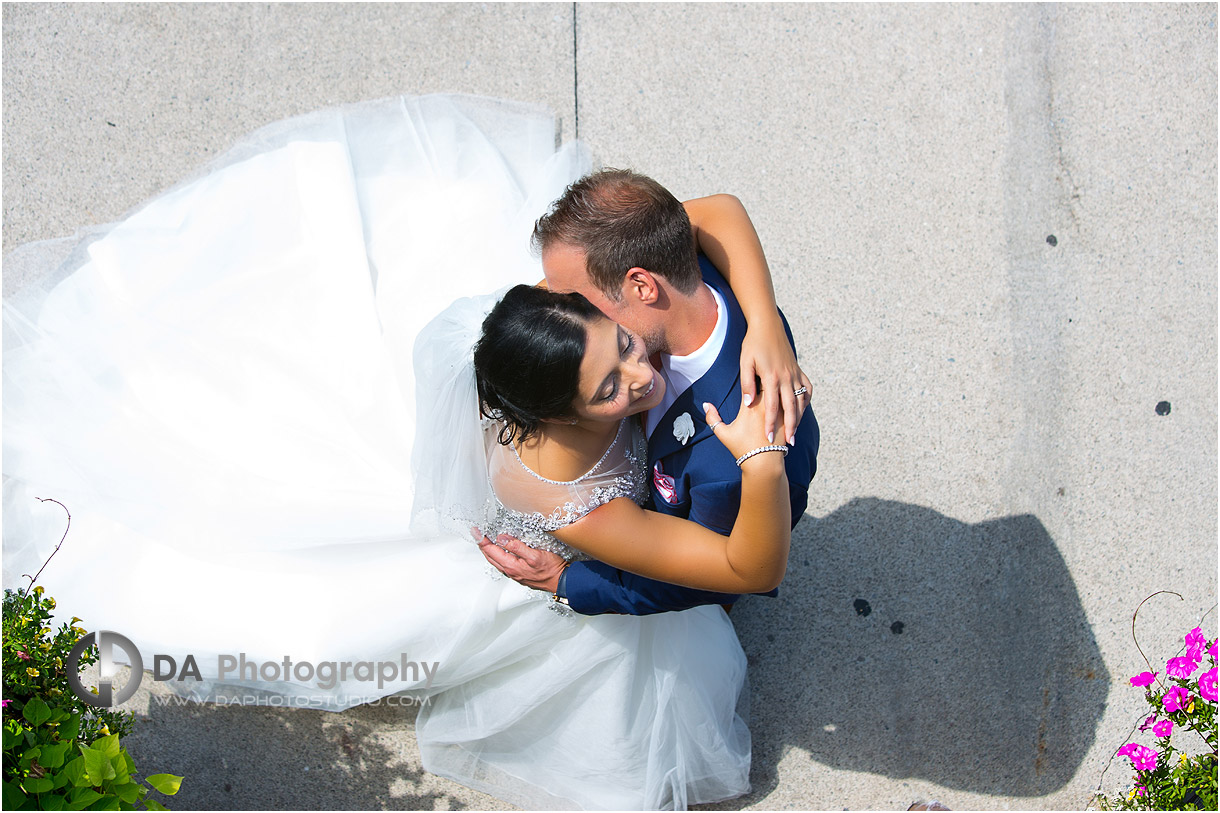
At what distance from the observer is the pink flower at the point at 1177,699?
7.61ft

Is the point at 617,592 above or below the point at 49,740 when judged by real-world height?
above

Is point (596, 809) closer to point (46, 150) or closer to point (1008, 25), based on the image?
point (46, 150)

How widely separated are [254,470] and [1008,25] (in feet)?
12.0

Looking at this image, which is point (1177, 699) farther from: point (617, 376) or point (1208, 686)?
point (617, 376)

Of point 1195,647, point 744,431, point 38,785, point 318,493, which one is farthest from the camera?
point 318,493

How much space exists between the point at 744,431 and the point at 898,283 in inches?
78.4

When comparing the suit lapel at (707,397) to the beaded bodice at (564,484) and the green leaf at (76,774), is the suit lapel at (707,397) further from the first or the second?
the green leaf at (76,774)

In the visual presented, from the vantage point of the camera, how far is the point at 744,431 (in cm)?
194

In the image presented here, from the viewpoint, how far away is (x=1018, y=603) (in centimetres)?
333

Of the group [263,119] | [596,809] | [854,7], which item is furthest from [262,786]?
[854,7]

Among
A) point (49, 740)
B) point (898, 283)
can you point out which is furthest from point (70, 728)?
point (898, 283)

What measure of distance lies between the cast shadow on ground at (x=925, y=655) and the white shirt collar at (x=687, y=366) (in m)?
1.44

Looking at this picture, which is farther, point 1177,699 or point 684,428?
point 1177,699

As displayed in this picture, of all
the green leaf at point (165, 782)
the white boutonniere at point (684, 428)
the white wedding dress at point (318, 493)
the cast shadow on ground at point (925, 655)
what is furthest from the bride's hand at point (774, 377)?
the green leaf at point (165, 782)
